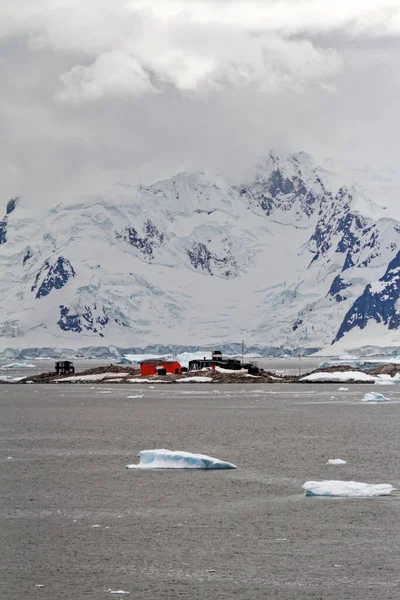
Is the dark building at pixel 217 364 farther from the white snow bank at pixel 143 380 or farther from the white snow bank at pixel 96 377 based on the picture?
the white snow bank at pixel 96 377

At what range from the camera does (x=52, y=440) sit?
56.4 metres

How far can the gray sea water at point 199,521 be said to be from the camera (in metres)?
22.0

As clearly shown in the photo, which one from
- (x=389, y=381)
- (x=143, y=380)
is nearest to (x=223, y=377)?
(x=143, y=380)

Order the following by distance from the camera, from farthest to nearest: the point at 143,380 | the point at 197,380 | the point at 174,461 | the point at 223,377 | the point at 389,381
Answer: the point at 223,377 < the point at 143,380 < the point at 197,380 < the point at 389,381 < the point at 174,461

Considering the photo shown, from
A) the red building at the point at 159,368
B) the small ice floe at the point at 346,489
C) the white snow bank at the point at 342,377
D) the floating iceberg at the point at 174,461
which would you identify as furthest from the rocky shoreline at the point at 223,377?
the small ice floe at the point at 346,489

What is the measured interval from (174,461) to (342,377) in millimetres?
113351

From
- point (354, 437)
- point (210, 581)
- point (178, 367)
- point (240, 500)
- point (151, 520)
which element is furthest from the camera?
point (178, 367)

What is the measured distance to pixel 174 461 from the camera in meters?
41.8

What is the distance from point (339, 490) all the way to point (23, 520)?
31.8 ft

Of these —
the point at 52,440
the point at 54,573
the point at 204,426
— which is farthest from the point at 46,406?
the point at 54,573

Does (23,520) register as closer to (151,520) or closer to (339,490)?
(151,520)

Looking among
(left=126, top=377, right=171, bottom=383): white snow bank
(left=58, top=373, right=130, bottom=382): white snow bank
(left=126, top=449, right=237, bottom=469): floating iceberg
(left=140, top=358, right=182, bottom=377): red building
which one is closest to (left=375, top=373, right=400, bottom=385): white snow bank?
(left=126, top=377, right=171, bottom=383): white snow bank

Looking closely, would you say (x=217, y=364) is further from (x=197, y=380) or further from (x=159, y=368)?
(x=197, y=380)

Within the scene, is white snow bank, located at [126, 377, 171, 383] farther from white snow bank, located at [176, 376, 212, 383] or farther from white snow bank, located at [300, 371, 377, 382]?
white snow bank, located at [300, 371, 377, 382]
